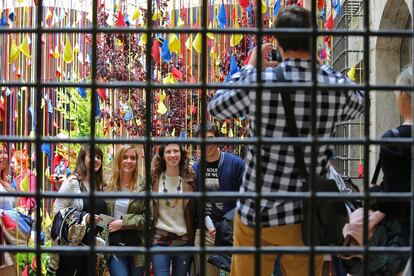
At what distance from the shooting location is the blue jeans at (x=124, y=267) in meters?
6.46

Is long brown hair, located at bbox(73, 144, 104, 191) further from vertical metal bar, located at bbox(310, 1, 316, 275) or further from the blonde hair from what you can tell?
vertical metal bar, located at bbox(310, 1, 316, 275)

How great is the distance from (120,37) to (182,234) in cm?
373

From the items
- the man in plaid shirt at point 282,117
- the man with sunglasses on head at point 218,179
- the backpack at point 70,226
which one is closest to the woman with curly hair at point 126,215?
the backpack at point 70,226

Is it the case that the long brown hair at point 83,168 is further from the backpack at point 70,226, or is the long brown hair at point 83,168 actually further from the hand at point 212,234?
the hand at point 212,234

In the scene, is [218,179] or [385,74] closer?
[218,179]

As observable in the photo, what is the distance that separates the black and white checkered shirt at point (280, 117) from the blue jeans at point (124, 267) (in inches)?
116

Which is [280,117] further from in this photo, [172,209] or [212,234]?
[212,234]

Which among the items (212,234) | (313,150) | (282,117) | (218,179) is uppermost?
(282,117)

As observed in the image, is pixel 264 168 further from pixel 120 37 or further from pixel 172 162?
pixel 120 37

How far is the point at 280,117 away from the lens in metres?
3.51

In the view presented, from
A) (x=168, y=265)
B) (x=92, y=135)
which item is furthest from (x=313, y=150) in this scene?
(x=168, y=265)

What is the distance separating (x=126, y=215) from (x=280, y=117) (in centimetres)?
315

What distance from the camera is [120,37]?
9406 millimetres

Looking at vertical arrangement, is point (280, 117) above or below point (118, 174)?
above
